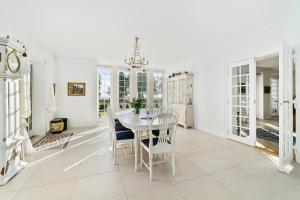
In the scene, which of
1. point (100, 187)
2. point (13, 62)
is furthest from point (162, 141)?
point (13, 62)

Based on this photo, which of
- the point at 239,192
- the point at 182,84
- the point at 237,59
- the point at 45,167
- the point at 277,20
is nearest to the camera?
the point at 239,192

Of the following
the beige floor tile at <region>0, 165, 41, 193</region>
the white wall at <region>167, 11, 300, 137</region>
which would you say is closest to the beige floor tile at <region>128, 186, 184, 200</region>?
the beige floor tile at <region>0, 165, 41, 193</region>

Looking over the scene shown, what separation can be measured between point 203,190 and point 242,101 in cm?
278

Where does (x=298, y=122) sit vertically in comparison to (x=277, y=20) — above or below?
below

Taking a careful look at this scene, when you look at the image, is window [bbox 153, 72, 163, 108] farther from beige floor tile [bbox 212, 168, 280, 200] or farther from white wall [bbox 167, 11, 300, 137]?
beige floor tile [bbox 212, 168, 280, 200]

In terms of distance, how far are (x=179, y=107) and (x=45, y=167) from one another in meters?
4.47

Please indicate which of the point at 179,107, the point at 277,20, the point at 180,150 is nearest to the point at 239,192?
the point at 180,150

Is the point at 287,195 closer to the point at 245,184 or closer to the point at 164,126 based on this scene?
the point at 245,184

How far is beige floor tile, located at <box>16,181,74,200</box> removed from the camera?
1810mm

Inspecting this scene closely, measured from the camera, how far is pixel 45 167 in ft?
8.40

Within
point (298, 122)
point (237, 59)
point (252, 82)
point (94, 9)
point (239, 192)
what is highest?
point (94, 9)

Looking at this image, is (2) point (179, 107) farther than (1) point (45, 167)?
Yes

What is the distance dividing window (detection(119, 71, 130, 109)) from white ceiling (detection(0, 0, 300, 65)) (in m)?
2.72

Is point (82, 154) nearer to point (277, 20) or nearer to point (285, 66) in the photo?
point (285, 66)
